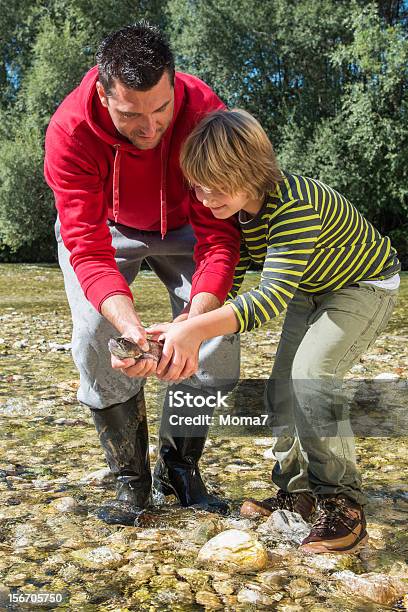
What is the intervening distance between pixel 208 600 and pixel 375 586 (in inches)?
22.6

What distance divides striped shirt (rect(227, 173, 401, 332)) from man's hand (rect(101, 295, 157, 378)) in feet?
1.28

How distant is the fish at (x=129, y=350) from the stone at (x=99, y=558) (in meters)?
0.76

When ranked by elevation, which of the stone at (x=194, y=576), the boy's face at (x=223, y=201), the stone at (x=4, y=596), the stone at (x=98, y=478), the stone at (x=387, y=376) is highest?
the boy's face at (x=223, y=201)

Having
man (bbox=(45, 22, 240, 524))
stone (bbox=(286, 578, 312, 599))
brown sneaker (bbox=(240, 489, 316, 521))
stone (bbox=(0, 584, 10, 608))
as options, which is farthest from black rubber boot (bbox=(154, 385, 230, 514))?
stone (bbox=(0, 584, 10, 608))

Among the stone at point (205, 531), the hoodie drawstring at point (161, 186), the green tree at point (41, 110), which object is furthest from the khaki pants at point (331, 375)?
the green tree at point (41, 110)

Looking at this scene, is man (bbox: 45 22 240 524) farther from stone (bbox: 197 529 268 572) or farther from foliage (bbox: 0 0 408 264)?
foliage (bbox: 0 0 408 264)

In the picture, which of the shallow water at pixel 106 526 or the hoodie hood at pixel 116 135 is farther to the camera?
the hoodie hood at pixel 116 135

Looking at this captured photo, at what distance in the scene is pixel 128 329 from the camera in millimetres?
2875

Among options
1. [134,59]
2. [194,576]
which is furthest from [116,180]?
[194,576]

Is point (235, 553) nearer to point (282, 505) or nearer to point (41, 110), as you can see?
point (282, 505)

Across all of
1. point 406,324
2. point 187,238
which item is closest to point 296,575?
point 187,238

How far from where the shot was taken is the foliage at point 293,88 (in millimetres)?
26031

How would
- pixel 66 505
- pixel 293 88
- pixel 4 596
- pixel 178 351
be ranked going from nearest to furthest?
pixel 4 596 < pixel 178 351 < pixel 66 505 < pixel 293 88

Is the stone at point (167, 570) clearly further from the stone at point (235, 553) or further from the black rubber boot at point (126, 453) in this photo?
the black rubber boot at point (126, 453)
